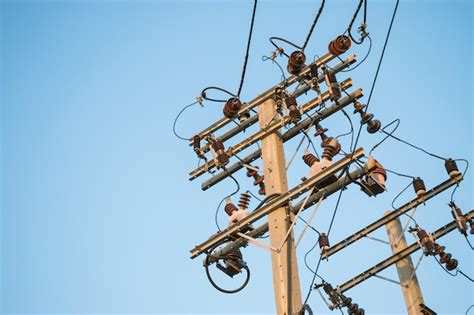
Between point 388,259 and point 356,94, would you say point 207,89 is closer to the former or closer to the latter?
point 356,94

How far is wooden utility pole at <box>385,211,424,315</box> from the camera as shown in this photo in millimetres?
10039

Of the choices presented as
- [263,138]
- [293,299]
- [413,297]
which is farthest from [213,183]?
[413,297]

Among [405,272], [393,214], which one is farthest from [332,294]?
[393,214]

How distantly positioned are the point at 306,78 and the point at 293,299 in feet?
11.3

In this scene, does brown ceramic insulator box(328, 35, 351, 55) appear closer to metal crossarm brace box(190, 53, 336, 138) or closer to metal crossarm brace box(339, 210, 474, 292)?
metal crossarm brace box(190, 53, 336, 138)

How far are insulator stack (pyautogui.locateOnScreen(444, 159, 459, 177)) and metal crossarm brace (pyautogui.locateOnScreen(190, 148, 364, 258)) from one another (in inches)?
132

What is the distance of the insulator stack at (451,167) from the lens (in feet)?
32.8

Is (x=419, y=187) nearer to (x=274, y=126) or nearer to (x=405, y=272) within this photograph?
(x=405, y=272)

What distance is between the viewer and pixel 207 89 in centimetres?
1025

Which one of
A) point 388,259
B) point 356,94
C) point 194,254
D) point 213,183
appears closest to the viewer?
point 194,254

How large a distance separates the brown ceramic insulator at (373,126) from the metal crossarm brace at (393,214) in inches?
54.3

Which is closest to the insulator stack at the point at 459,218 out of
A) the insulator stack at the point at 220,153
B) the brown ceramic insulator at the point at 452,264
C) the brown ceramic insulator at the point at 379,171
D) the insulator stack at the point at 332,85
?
the brown ceramic insulator at the point at 452,264

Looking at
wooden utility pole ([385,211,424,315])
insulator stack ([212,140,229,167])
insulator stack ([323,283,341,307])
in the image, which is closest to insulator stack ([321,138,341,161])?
insulator stack ([212,140,229,167])

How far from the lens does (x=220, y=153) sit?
362 inches
